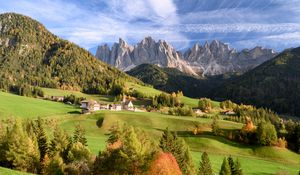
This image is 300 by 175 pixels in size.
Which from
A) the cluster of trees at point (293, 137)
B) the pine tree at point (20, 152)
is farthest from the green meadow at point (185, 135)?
the pine tree at point (20, 152)

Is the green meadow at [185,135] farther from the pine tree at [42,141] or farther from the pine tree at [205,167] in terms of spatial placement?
the pine tree at [205,167]

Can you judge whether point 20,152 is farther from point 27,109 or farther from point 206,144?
point 27,109

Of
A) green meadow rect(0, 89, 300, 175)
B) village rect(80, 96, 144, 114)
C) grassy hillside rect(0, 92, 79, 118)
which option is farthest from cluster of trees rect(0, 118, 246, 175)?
village rect(80, 96, 144, 114)

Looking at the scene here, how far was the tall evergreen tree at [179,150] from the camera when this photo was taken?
7262 centimetres

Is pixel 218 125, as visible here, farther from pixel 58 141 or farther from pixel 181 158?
pixel 58 141

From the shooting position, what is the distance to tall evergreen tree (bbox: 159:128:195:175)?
72.6 m

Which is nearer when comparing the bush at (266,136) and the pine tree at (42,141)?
the pine tree at (42,141)

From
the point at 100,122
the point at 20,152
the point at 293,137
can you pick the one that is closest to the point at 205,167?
the point at 20,152

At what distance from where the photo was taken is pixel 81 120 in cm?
14300

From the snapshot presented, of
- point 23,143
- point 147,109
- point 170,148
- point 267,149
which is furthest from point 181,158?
point 147,109

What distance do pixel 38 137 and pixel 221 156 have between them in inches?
2192

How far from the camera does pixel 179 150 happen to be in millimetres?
80438

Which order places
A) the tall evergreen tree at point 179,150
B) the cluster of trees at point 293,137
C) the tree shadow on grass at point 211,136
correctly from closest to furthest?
the tall evergreen tree at point 179,150 < the tree shadow on grass at point 211,136 < the cluster of trees at point 293,137

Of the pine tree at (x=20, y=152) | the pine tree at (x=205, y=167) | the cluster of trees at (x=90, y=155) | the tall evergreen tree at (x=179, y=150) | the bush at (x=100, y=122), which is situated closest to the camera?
the cluster of trees at (x=90, y=155)
